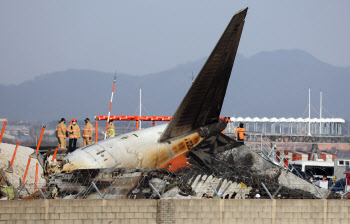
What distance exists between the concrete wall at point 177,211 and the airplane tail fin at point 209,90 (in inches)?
221

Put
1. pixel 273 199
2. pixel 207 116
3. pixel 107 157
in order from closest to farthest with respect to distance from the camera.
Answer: pixel 273 199 < pixel 107 157 < pixel 207 116

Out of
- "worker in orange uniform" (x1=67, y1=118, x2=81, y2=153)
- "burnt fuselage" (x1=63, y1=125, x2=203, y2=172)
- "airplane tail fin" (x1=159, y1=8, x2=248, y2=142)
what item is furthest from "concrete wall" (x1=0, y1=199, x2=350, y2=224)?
"worker in orange uniform" (x1=67, y1=118, x2=81, y2=153)

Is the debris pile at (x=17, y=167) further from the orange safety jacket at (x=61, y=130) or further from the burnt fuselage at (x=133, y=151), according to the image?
the burnt fuselage at (x=133, y=151)

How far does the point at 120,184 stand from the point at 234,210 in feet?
16.6

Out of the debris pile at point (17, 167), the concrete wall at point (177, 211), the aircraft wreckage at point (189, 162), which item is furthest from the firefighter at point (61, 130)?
the concrete wall at point (177, 211)

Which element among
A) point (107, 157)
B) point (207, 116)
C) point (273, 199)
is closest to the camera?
point (273, 199)

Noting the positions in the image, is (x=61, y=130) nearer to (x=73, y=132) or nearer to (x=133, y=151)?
(x=73, y=132)

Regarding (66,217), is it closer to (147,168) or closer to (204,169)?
(147,168)

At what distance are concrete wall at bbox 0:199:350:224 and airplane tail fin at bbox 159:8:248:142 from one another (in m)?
5.61

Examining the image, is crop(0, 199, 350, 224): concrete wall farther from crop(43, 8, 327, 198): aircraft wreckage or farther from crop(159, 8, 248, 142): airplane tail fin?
crop(159, 8, 248, 142): airplane tail fin

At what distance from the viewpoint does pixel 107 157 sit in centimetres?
3017

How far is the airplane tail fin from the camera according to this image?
30.5 metres

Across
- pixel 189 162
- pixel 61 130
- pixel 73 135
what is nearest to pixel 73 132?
pixel 73 135

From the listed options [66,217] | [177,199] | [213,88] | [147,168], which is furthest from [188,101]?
[66,217]
